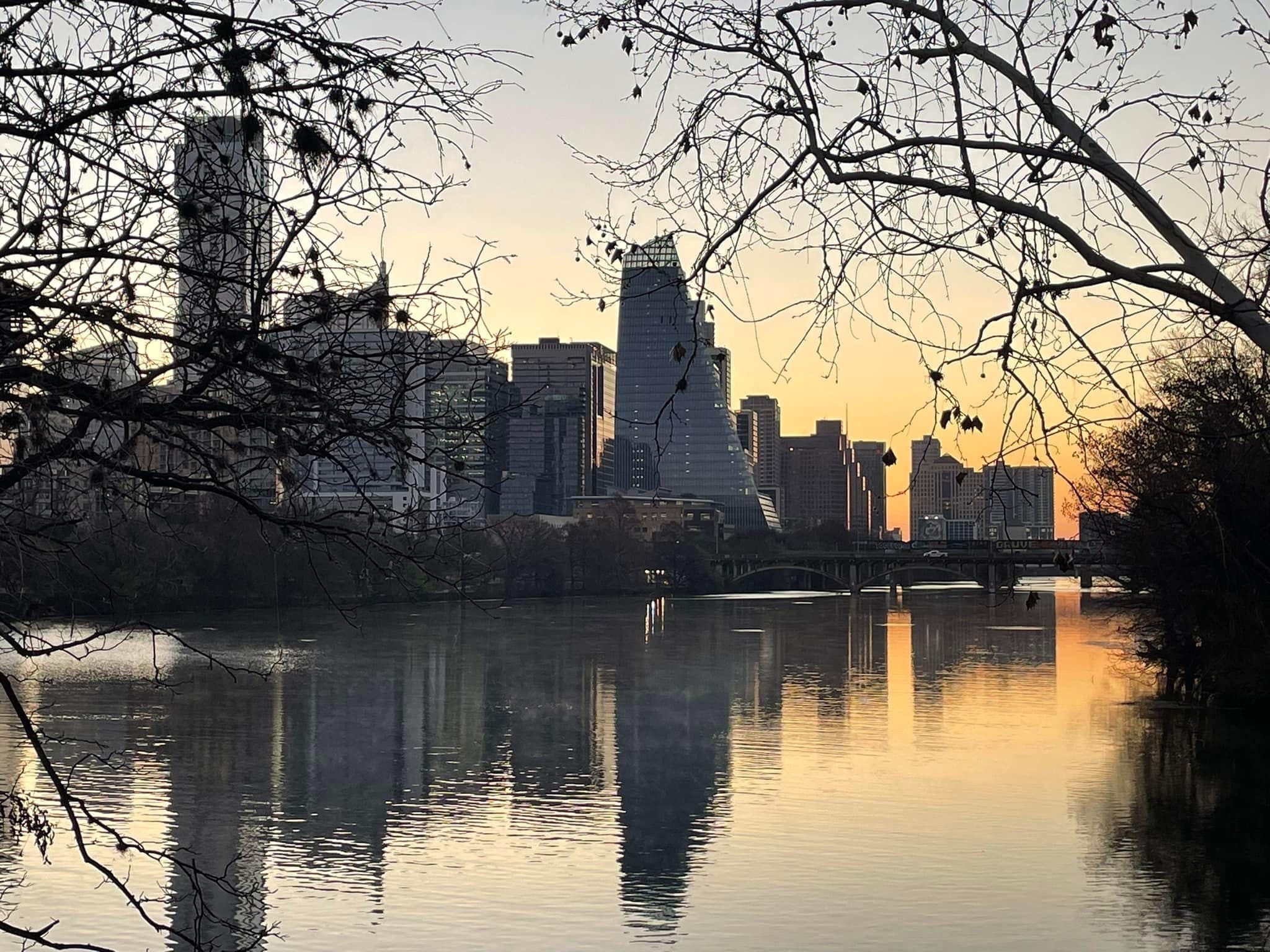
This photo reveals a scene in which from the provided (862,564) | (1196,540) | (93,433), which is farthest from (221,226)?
(862,564)

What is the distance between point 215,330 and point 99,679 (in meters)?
38.3

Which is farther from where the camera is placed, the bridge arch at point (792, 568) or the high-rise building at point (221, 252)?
the bridge arch at point (792, 568)

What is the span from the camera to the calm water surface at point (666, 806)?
57.7ft

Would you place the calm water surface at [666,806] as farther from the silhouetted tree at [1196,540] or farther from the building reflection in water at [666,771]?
the silhouetted tree at [1196,540]

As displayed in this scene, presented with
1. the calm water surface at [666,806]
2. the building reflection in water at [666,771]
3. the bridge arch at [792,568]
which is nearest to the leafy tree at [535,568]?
the bridge arch at [792,568]

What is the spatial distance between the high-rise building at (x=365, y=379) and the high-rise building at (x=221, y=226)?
0.21 m

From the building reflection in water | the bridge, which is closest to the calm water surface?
the building reflection in water

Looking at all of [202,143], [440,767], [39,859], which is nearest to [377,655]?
[440,767]

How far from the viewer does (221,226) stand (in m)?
5.48

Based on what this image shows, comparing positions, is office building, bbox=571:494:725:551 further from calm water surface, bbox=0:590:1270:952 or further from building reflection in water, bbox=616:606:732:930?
calm water surface, bbox=0:590:1270:952

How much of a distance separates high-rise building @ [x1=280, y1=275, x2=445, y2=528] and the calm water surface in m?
4.98

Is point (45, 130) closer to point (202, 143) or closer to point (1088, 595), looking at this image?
point (202, 143)

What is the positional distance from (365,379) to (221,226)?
0.88 meters

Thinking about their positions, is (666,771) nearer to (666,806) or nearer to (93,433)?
(666,806)
